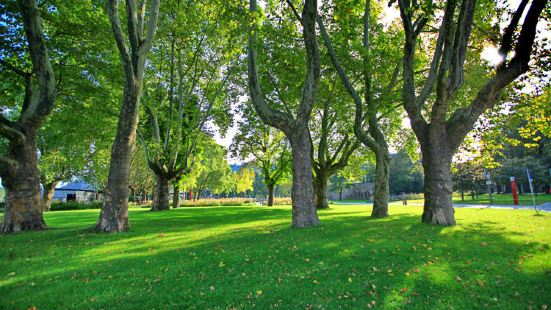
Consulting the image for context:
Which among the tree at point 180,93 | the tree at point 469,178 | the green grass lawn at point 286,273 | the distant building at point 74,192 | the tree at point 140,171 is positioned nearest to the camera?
the green grass lawn at point 286,273

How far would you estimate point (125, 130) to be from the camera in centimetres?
1070

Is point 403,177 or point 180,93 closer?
point 180,93

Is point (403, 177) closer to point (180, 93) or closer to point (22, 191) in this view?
point (180, 93)

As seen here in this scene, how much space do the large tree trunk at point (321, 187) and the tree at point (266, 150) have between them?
5424 mm

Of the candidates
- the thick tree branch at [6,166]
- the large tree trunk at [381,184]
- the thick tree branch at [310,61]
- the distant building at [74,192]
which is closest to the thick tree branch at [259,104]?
the thick tree branch at [310,61]

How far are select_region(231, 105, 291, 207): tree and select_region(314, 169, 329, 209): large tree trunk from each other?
542 cm

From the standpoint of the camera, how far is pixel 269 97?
73.0 feet

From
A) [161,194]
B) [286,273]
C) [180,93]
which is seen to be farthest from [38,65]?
[161,194]

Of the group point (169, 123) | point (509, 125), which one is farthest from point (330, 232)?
point (169, 123)

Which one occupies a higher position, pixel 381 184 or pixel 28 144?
pixel 28 144

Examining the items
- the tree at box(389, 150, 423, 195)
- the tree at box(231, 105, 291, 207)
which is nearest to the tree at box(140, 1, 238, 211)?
the tree at box(231, 105, 291, 207)

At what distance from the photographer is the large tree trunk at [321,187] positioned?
27.9m

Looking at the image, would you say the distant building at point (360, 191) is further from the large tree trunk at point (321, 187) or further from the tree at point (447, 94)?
the tree at point (447, 94)

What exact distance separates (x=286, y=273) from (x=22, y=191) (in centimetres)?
1099
